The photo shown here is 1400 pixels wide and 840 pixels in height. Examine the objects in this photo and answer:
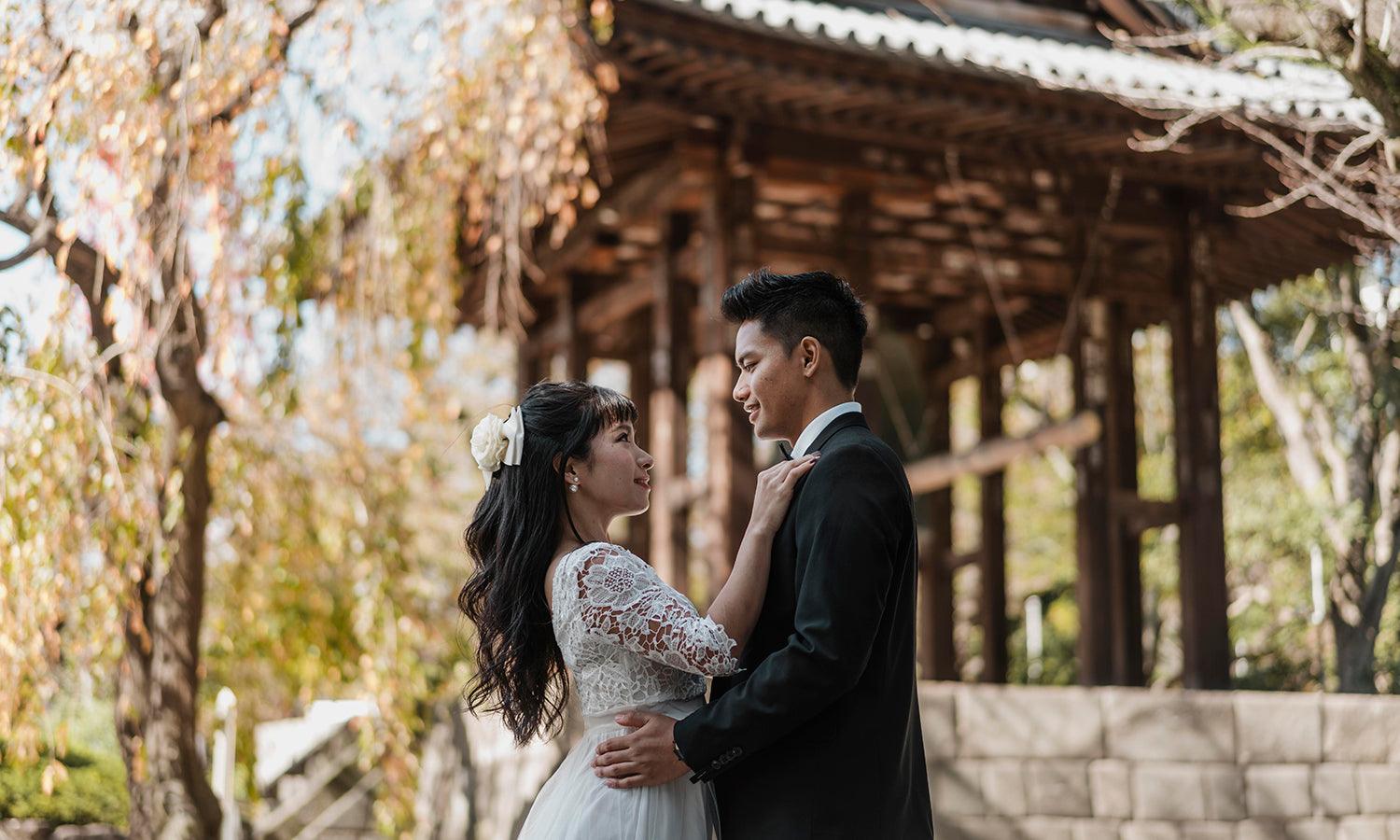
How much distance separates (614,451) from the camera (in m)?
2.57

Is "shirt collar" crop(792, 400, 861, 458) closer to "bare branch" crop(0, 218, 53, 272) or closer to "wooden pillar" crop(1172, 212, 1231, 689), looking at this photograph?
"bare branch" crop(0, 218, 53, 272)

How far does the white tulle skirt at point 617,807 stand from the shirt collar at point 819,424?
0.46 m

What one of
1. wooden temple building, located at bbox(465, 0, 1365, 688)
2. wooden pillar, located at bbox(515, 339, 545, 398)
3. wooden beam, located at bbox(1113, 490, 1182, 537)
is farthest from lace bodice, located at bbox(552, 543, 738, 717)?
wooden pillar, located at bbox(515, 339, 545, 398)

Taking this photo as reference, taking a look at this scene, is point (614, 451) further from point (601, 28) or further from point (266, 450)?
point (266, 450)

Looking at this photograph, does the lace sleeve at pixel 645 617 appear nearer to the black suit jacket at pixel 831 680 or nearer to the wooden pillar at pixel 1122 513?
the black suit jacket at pixel 831 680

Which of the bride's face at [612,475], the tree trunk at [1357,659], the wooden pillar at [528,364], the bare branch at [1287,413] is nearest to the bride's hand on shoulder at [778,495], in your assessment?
the bride's face at [612,475]

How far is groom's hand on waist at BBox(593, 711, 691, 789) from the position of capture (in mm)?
2350

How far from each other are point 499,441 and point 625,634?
1.41 ft

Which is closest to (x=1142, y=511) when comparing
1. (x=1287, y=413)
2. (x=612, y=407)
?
(x=1287, y=413)

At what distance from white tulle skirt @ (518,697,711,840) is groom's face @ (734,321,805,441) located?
482 mm

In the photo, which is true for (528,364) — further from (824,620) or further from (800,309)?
(824,620)

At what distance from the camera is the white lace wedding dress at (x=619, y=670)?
235cm

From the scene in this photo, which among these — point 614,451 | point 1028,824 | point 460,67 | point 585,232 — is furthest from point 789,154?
point 614,451

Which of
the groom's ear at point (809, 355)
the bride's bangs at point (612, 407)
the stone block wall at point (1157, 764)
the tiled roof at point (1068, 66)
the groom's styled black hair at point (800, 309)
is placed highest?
the tiled roof at point (1068, 66)
